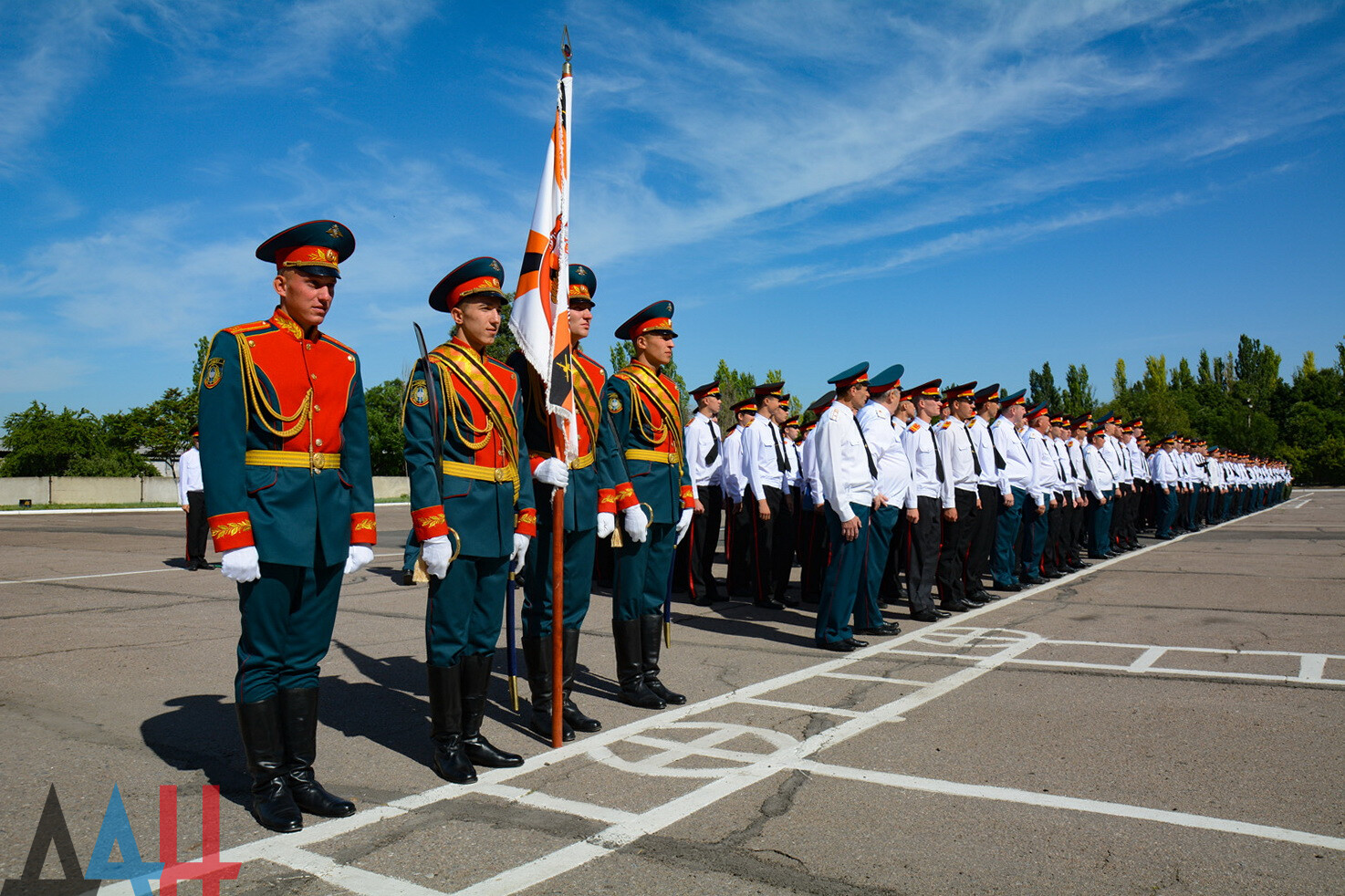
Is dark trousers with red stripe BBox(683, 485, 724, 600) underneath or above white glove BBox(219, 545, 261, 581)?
underneath

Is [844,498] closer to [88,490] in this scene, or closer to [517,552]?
[517,552]

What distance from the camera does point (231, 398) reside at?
3.69 metres

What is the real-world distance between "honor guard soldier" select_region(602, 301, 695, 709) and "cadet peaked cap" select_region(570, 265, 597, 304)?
450 millimetres

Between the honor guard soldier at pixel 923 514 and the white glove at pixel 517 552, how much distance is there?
4.99 meters

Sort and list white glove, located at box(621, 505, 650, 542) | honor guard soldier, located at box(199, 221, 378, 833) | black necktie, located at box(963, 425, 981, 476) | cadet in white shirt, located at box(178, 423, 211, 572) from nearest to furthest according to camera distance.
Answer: honor guard soldier, located at box(199, 221, 378, 833), white glove, located at box(621, 505, 650, 542), black necktie, located at box(963, 425, 981, 476), cadet in white shirt, located at box(178, 423, 211, 572)

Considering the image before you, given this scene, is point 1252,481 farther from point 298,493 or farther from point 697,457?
point 298,493

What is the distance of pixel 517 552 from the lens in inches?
→ 180

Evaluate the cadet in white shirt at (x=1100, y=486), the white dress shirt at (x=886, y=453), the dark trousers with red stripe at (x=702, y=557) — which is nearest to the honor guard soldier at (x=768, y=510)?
the dark trousers with red stripe at (x=702, y=557)

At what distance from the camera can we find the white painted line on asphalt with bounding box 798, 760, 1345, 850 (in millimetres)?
3424

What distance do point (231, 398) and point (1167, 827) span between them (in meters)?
3.89

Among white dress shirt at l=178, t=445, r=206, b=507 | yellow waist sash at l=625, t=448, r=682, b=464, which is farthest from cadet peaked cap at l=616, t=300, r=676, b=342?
white dress shirt at l=178, t=445, r=206, b=507

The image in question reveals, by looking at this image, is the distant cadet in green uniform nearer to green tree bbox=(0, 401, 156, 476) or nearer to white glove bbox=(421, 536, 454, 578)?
white glove bbox=(421, 536, 454, 578)

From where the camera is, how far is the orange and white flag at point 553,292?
483 cm

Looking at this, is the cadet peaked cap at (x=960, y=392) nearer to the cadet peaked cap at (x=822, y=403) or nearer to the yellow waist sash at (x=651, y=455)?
the cadet peaked cap at (x=822, y=403)
